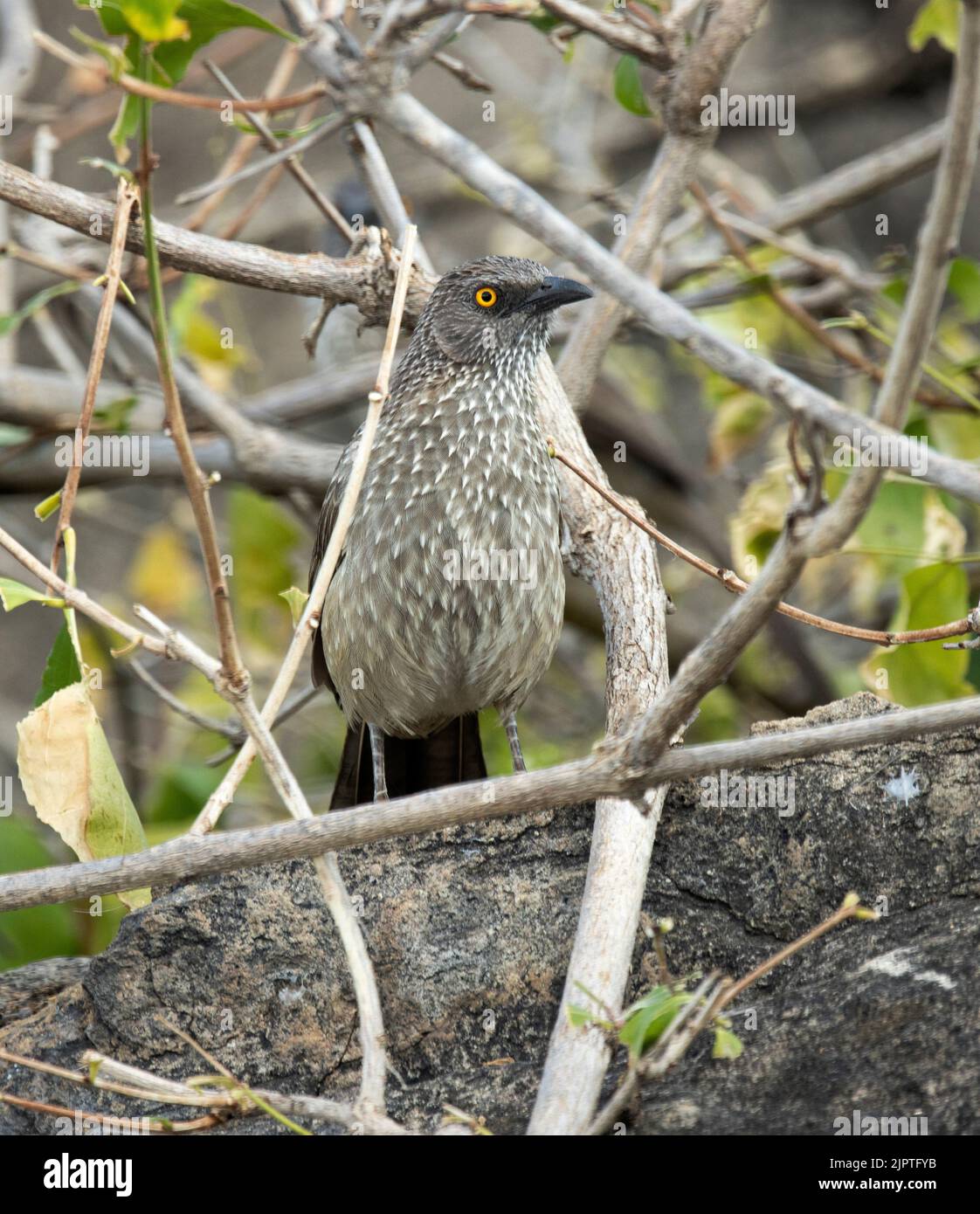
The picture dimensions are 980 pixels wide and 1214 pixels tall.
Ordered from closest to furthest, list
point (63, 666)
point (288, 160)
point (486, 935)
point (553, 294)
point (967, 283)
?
point (63, 666) → point (486, 935) → point (288, 160) → point (553, 294) → point (967, 283)

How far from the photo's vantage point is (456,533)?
422cm

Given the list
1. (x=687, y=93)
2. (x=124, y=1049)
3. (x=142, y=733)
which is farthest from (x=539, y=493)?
(x=142, y=733)

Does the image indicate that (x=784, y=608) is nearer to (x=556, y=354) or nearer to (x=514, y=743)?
(x=514, y=743)

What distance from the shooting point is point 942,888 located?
10.7 feet

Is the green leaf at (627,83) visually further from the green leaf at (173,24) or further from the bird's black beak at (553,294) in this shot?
the green leaf at (173,24)

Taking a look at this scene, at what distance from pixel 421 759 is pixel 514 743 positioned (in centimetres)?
40

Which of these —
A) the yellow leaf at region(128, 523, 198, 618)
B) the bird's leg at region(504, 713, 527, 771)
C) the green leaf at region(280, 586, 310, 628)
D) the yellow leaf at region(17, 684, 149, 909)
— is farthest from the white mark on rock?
the yellow leaf at region(128, 523, 198, 618)

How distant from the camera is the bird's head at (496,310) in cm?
446

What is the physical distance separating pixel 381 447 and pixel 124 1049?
6.64 feet

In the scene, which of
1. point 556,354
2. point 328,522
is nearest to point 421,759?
point 328,522

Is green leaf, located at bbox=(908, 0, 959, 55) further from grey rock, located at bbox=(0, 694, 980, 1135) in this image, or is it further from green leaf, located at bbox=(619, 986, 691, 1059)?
green leaf, located at bbox=(619, 986, 691, 1059)

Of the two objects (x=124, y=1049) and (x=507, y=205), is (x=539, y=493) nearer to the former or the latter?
(x=507, y=205)

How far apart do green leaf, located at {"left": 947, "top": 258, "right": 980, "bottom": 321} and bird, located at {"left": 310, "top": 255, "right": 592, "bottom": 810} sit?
1704 mm

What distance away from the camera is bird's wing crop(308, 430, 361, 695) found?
4.57m
